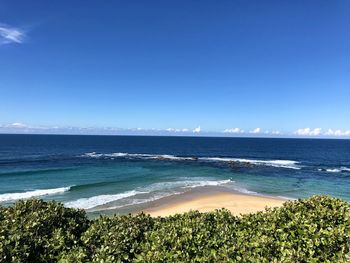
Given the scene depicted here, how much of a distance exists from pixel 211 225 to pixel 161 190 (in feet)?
81.1

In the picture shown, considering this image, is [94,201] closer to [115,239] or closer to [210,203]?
[210,203]

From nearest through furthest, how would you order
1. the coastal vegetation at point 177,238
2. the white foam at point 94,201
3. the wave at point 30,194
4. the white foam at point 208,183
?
the coastal vegetation at point 177,238 < the white foam at point 94,201 < the wave at point 30,194 < the white foam at point 208,183

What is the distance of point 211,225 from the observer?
24.6ft

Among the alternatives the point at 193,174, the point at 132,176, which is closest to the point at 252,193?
the point at 193,174

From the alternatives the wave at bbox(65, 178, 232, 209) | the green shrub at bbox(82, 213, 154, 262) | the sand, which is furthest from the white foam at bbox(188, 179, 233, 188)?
the green shrub at bbox(82, 213, 154, 262)

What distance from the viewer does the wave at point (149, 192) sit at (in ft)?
84.5

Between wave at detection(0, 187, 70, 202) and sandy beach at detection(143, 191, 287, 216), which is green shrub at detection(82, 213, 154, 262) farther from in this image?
wave at detection(0, 187, 70, 202)

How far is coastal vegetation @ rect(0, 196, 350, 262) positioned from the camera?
5953 millimetres

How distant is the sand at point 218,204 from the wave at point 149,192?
269 cm

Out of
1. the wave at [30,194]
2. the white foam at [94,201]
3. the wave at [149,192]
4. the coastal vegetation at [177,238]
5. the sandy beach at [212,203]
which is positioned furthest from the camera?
the wave at [30,194]

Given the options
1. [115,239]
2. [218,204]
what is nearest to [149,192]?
[218,204]

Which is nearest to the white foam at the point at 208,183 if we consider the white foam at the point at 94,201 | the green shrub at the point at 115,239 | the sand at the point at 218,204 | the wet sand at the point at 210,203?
the wet sand at the point at 210,203

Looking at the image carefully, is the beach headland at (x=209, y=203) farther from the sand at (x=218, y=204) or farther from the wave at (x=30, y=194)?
the wave at (x=30, y=194)

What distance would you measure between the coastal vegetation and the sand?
50.8 feet
